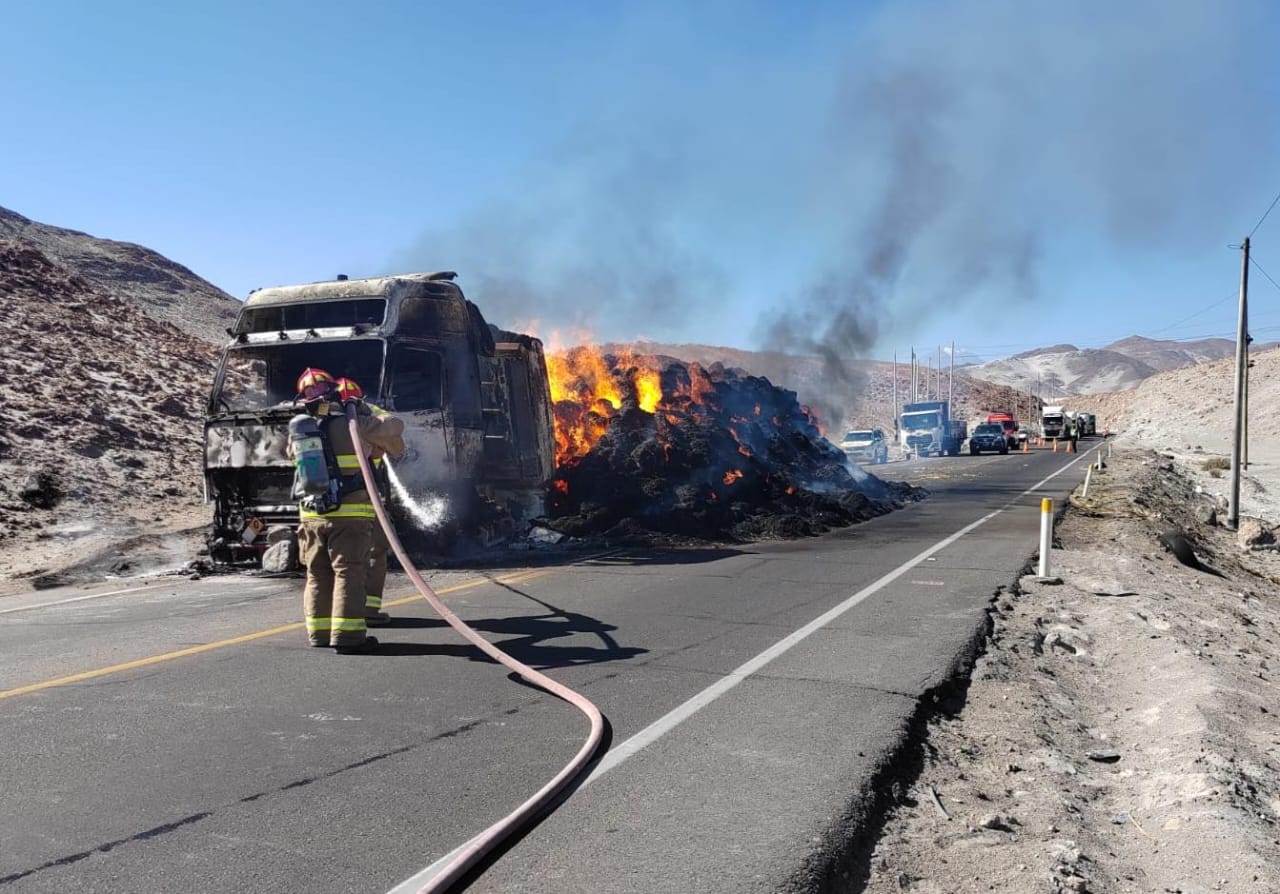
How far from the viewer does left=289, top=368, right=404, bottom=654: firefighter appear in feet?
21.3

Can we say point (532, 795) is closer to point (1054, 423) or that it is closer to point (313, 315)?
point (313, 315)

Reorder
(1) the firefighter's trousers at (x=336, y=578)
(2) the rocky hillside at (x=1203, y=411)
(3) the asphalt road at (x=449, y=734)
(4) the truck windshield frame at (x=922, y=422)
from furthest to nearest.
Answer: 1. (2) the rocky hillside at (x=1203, y=411)
2. (4) the truck windshield frame at (x=922, y=422)
3. (1) the firefighter's trousers at (x=336, y=578)
4. (3) the asphalt road at (x=449, y=734)

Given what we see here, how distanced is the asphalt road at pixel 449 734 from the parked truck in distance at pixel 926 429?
4215 centimetres

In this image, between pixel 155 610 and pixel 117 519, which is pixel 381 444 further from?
pixel 117 519

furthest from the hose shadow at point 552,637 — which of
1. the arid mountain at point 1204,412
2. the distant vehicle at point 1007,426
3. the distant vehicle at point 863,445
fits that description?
the distant vehicle at point 1007,426

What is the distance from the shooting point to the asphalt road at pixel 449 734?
3.35 meters

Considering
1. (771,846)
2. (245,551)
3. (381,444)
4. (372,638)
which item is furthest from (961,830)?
(245,551)

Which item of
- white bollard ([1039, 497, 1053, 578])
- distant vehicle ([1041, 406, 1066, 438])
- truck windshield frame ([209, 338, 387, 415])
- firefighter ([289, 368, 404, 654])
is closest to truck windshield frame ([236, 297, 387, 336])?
truck windshield frame ([209, 338, 387, 415])

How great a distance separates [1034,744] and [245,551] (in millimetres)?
8060

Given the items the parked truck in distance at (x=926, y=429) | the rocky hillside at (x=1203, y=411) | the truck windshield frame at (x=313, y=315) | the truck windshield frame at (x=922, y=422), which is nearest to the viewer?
the truck windshield frame at (x=313, y=315)

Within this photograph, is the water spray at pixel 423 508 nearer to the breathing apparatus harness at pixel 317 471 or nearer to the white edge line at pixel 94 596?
the white edge line at pixel 94 596

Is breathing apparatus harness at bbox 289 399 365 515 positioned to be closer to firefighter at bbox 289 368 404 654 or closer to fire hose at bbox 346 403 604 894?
firefighter at bbox 289 368 404 654

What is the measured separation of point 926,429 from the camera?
49.8 meters

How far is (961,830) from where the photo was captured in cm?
379
